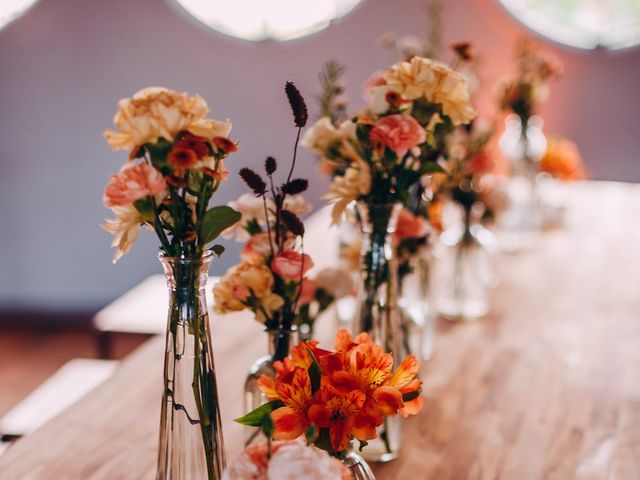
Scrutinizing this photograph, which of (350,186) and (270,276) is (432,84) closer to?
(350,186)

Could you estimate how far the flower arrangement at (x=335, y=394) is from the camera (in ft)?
2.38

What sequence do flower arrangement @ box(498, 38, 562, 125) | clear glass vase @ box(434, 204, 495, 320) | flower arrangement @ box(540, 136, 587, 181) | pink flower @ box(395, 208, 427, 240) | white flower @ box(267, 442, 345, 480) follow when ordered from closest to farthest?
white flower @ box(267, 442, 345, 480) < pink flower @ box(395, 208, 427, 240) < clear glass vase @ box(434, 204, 495, 320) < flower arrangement @ box(498, 38, 562, 125) < flower arrangement @ box(540, 136, 587, 181)

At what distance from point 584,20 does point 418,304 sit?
2853 mm

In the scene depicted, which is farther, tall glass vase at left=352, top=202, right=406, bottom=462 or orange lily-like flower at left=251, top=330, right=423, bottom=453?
tall glass vase at left=352, top=202, right=406, bottom=462

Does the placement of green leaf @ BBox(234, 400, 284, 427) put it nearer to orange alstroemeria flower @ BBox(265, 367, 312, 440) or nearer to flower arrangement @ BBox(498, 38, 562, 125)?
orange alstroemeria flower @ BBox(265, 367, 312, 440)

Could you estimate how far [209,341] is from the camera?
0.84m

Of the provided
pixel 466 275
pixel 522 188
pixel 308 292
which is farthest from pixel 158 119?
pixel 522 188

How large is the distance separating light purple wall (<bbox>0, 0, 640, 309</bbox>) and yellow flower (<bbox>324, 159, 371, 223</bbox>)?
108 inches

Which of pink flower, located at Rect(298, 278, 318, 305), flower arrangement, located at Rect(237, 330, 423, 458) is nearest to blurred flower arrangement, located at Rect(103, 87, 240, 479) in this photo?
flower arrangement, located at Rect(237, 330, 423, 458)

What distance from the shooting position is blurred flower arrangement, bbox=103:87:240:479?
712 mm

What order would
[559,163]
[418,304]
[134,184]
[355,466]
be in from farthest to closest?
[559,163], [418,304], [355,466], [134,184]

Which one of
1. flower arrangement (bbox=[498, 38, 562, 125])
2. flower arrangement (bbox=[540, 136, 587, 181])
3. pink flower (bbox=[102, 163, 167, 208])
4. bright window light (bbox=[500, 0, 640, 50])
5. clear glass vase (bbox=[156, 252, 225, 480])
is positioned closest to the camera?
pink flower (bbox=[102, 163, 167, 208])

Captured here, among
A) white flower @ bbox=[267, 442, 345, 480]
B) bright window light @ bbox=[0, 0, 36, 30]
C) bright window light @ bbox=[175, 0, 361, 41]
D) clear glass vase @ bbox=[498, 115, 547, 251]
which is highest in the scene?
bright window light @ bbox=[0, 0, 36, 30]

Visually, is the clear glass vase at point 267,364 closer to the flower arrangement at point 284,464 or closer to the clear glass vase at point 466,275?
the flower arrangement at point 284,464
